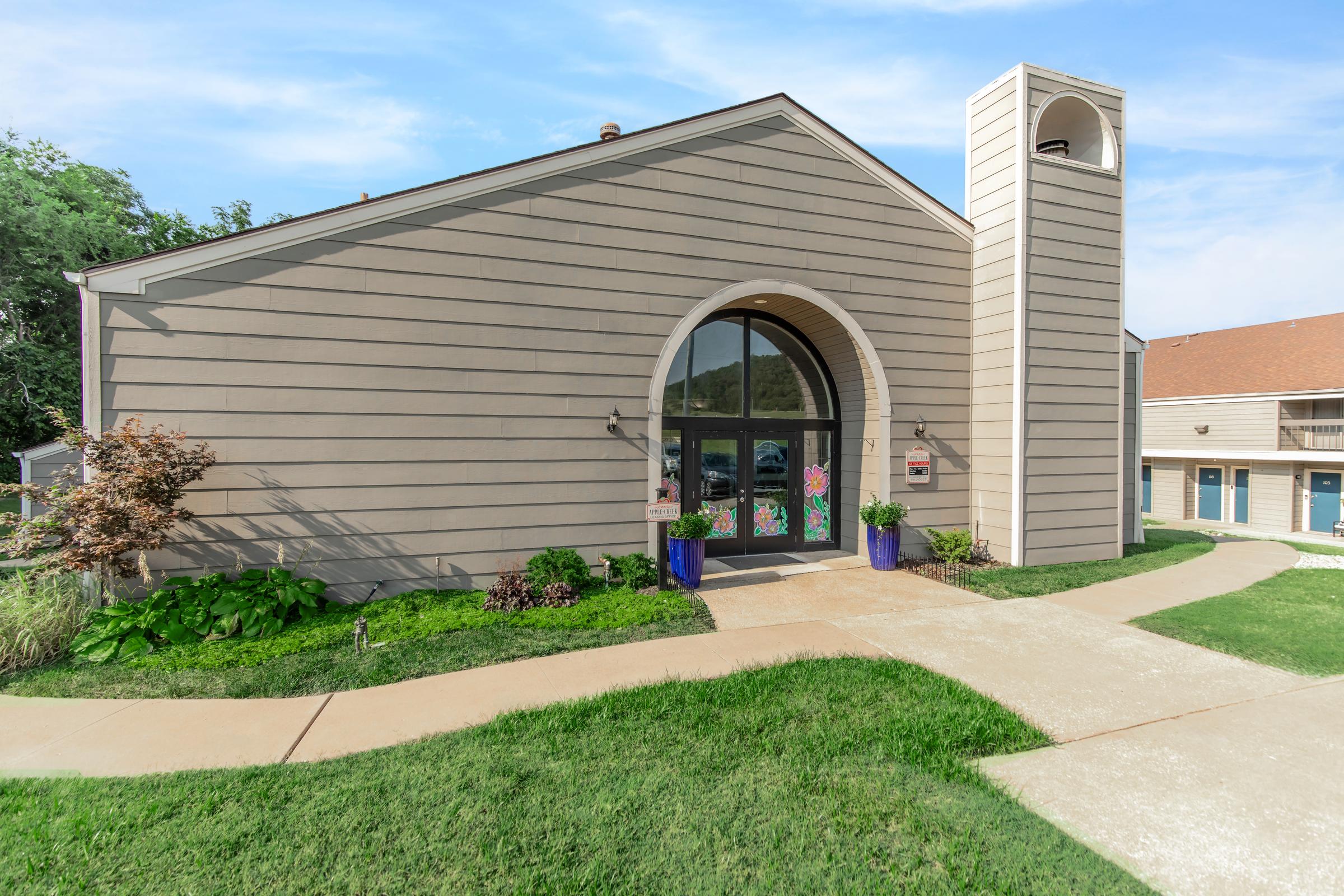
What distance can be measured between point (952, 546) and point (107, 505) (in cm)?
997

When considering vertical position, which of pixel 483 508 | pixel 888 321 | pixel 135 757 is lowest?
pixel 135 757

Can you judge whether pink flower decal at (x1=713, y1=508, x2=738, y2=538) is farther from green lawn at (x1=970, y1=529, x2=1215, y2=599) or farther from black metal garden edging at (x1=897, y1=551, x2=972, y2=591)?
green lawn at (x1=970, y1=529, x2=1215, y2=599)

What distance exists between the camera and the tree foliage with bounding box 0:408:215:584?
5.17m

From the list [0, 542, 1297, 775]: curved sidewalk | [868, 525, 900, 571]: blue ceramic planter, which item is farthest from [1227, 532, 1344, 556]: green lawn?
[868, 525, 900, 571]: blue ceramic planter

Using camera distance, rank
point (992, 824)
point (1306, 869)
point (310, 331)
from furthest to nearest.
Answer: point (310, 331)
point (992, 824)
point (1306, 869)

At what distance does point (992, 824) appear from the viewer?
2.87 m

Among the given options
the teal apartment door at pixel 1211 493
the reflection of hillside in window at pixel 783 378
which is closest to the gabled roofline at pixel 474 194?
the reflection of hillside in window at pixel 783 378

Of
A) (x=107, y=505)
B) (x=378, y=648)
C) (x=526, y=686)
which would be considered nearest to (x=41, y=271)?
(x=107, y=505)

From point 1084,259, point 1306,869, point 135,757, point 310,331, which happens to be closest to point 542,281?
point 310,331

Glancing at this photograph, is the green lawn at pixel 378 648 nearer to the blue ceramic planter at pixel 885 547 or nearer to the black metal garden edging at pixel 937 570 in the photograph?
the blue ceramic planter at pixel 885 547

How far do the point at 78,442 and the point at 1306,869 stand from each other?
904 cm

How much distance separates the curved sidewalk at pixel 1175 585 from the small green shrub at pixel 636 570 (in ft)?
15.7

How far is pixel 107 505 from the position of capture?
525 cm

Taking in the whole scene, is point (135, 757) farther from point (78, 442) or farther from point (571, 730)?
point (78, 442)
